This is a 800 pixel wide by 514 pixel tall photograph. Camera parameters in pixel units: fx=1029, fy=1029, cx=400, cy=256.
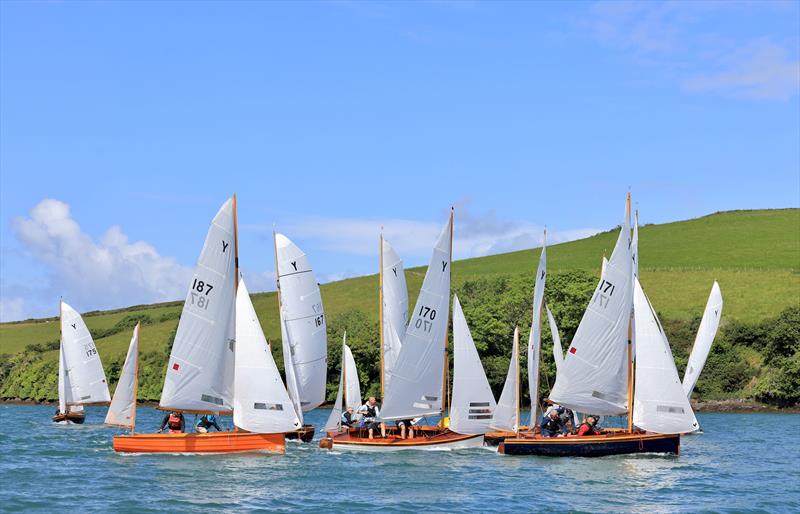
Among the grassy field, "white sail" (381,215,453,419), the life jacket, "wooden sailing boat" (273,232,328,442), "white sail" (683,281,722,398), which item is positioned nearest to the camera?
the life jacket

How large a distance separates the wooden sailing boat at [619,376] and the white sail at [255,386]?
9561 millimetres

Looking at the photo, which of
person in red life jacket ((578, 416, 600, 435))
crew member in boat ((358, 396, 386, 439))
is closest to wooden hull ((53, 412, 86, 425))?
crew member in boat ((358, 396, 386, 439))

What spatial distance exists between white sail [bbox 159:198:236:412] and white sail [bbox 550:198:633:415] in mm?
13870

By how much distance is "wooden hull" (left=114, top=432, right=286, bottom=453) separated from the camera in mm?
40031

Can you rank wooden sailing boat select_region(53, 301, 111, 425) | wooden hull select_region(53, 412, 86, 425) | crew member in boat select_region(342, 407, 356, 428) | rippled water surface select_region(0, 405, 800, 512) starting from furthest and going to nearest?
wooden sailing boat select_region(53, 301, 111, 425)
wooden hull select_region(53, 412, 86, 425)
crew member in boat select_region(342, 407, 356, 428)
rippled water surface select_region(0, 405, 800, 512)

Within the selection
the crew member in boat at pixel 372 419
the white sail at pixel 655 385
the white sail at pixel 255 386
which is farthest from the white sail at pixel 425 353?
the white sail at pixel 655 385

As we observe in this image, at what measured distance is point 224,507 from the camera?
100ft

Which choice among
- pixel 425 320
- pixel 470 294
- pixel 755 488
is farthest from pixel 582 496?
pixel 470 294

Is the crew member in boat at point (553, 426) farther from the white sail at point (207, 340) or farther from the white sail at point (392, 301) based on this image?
the white sail at point (207, 340)

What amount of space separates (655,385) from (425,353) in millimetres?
9564

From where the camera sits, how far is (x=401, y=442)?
43.2 m

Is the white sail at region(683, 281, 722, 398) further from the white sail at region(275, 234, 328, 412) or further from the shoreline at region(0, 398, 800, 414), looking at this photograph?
the shoreline at region(0, 398, 800, 414)

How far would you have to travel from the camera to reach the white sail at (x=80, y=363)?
222 ft

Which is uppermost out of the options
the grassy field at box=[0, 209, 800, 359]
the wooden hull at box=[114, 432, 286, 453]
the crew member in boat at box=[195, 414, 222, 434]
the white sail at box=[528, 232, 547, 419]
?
the grassy field at box=[0, 209, 800, 359]
